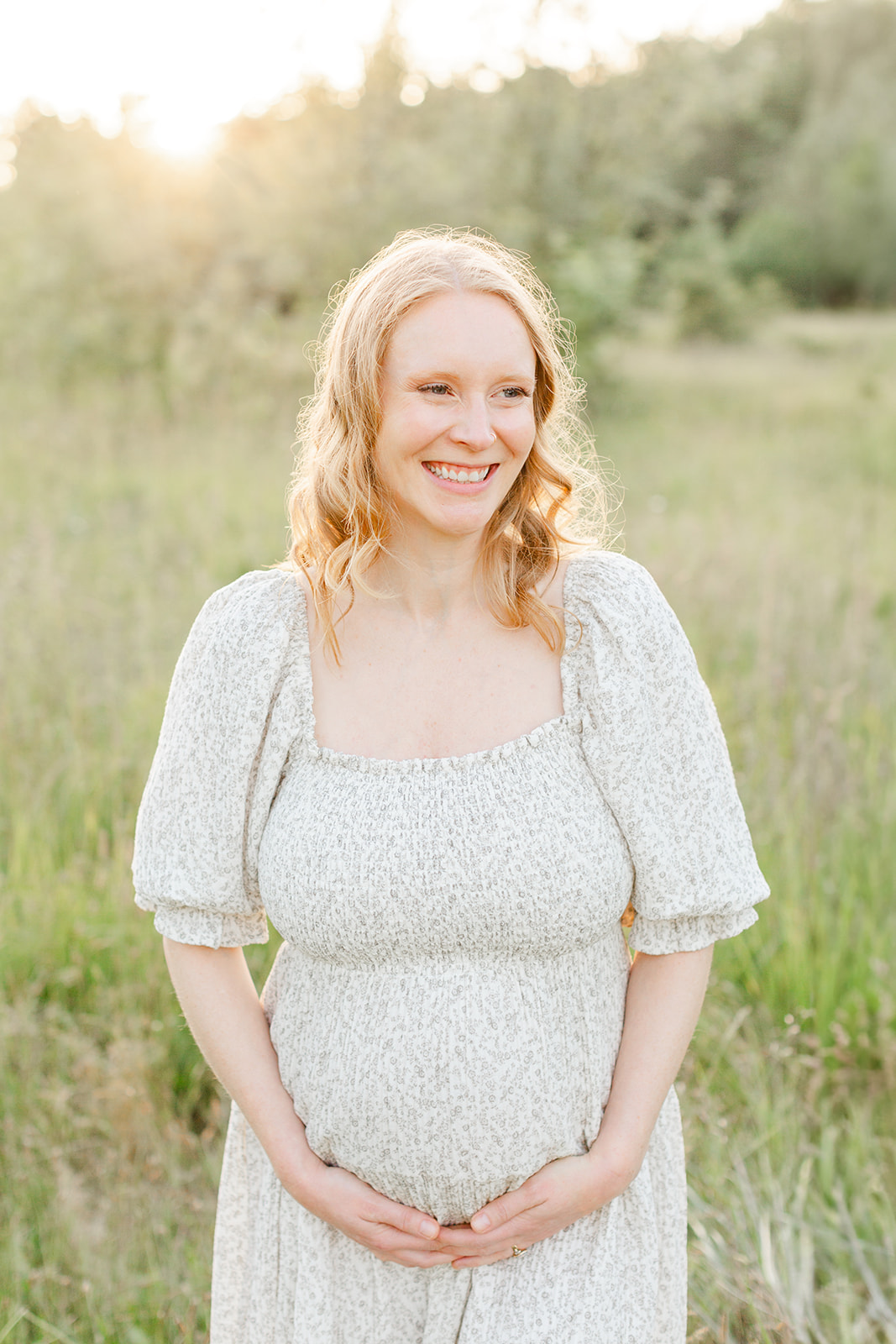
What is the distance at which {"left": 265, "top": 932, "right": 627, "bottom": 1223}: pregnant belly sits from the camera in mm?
1374

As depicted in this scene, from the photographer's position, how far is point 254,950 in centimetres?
277

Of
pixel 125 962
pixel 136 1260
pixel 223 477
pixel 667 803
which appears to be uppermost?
pixel 223 477

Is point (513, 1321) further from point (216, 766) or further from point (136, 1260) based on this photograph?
point (136, 1260)

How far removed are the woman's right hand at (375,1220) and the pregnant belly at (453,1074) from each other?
0.08 ft

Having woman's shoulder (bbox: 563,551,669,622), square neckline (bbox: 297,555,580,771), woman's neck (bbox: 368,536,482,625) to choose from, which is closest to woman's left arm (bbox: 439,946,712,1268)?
square neckline (bbox: 297,555,580,771)

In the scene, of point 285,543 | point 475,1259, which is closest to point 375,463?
point 475,1259

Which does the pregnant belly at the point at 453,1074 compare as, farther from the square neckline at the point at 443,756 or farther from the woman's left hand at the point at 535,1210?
the square neckline at the point at 443,756

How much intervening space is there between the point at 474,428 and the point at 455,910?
633 mm

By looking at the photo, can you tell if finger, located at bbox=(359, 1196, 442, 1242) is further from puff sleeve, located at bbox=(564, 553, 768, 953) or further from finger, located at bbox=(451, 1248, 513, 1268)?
puff sleeve, located at bbox=(564, 553, 768, 953)

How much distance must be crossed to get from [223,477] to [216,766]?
5111mm

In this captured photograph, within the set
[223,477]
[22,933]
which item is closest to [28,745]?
[22,933]

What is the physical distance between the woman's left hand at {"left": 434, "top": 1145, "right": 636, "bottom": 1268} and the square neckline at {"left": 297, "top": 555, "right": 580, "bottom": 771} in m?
0.56

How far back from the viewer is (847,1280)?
197 centimetres

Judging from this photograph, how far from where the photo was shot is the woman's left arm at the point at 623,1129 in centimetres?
138
